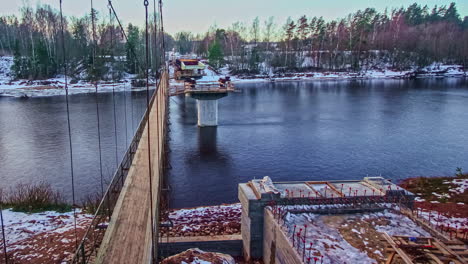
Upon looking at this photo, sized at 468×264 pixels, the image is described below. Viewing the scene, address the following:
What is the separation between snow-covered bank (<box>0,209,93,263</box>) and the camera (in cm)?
1153

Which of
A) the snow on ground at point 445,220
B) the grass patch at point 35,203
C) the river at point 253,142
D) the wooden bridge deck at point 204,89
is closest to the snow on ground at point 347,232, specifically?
the snow on ground at point 445,220

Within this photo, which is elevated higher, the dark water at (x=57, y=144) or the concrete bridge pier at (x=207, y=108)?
the concrete bridge pier at (x=207, y=108)

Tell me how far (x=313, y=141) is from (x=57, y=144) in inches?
835

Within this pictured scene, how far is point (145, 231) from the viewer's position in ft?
28.3

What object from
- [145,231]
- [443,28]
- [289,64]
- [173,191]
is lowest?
[173,191]

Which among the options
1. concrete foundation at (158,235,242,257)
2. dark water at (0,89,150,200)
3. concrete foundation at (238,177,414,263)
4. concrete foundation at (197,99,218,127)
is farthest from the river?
concrete foundation at (238,177,414,263)

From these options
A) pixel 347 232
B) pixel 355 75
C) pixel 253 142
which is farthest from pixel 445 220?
pixel 355 75

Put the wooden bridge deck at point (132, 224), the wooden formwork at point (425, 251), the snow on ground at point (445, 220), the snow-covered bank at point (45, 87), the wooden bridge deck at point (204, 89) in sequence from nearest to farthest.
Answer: the wooden bridge deck at point (132, 224) < the wooden formwork at point (425, 251) < the snow on ground at point (445, 220) < the wooden bridge deck at point (204, 89) < the snow-covered bank at point (45, 87)

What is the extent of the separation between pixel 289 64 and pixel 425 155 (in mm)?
67028

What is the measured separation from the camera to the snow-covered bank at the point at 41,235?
11.5 metres

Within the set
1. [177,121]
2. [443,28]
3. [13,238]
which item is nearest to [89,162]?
[13,238]

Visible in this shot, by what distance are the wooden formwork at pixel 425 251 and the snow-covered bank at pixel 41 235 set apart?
946 cm

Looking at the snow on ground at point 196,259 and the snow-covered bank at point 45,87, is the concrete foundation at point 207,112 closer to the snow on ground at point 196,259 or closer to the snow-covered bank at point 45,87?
the snow-covered bank at point 45,87

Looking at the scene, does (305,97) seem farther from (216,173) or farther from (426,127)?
(216,173)
